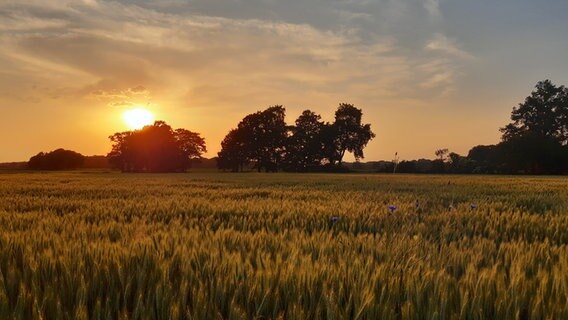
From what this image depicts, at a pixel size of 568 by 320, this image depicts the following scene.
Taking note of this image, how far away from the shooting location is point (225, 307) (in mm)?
1909

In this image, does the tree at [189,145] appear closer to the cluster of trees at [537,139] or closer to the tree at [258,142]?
the tree at [258,142]

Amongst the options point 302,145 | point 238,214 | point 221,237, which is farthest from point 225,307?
point 302,145

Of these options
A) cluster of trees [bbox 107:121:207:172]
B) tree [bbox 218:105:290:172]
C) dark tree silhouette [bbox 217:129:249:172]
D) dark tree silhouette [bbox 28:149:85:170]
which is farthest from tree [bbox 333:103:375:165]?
dark tree silhouette [bbox 28:149:85:170]

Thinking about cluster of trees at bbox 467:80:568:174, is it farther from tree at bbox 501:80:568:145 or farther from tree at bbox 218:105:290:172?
tree at bbox 218:105:290:172

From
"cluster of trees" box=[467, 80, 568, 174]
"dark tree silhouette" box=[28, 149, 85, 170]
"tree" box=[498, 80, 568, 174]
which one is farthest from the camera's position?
"dark tree silhouette" box=[28, 149, 85, 170]

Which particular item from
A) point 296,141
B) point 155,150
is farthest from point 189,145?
point 296,141

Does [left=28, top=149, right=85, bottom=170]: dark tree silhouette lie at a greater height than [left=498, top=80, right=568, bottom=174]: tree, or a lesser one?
lesser

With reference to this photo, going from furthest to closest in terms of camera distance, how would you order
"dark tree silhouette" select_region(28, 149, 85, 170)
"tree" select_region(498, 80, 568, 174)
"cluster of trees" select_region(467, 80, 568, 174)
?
"dark tree silhouette" select_region(28, 149, 85, 170) → "tree" select_region(498, 80, 568, 174) → "cluster of trees" select_region(467, 80, 568, 174)

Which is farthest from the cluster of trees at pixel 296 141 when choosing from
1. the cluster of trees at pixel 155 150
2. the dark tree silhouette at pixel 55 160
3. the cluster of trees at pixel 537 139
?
the dark tree silhouette at pixel 55 160

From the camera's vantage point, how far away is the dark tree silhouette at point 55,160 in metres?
91.5

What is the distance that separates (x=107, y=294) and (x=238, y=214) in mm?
3900

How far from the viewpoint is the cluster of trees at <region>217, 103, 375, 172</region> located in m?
86.0

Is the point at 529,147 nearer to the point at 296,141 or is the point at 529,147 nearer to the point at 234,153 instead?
the point at 296,141

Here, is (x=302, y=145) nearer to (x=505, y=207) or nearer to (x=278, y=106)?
(x=278, y=106)
